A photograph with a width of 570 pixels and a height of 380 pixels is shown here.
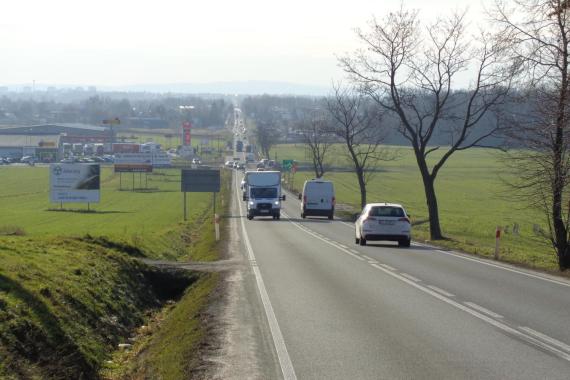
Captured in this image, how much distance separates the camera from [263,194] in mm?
55812

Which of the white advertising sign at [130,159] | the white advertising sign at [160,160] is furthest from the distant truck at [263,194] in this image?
the white advertising sign at [160,160]

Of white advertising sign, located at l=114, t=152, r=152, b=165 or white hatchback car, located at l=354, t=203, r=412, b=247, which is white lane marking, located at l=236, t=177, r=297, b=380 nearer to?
white hatchback car, located at l=354, t=203, r=412, b=247

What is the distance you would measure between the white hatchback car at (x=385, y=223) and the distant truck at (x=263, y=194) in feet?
80.3

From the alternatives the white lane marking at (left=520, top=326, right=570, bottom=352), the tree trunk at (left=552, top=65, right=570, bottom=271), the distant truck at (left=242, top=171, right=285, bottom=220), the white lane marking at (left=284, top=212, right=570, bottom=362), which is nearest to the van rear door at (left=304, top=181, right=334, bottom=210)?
the distant truck at (left=242, top=171, right=285, bottom=220)

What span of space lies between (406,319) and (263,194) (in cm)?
4266

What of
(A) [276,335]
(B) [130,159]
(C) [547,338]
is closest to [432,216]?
(C) [547,338]

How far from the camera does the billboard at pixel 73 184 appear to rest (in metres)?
77.5

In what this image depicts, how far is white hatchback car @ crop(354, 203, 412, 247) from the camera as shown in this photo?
100 ft

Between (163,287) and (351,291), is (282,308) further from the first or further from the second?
(163,287)

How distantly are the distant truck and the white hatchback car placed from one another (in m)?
24.5

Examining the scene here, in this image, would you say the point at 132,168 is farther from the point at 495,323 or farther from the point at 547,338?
the point at 547,338

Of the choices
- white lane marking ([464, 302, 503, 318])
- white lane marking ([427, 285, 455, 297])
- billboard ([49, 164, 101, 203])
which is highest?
white lane marking ([464, 302, 503, 318])

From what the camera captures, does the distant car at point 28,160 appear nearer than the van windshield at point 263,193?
No

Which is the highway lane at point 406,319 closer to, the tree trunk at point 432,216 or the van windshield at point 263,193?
the tree trunk at point 432,216
